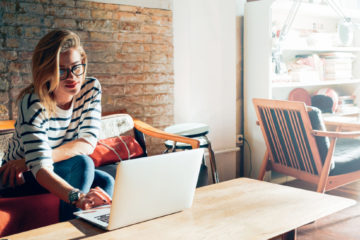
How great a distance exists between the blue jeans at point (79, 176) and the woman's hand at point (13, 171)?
0.50 ft

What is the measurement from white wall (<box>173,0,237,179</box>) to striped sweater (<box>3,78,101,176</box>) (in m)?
1.49

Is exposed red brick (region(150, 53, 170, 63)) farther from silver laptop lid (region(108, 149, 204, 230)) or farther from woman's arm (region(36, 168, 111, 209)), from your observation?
silver laptop lid (region(108, 149, 204, 230))

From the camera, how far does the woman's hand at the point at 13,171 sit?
5.97 ft

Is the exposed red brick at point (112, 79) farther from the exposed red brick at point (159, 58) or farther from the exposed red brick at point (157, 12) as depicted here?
the exposed red brick at point (157, 12)

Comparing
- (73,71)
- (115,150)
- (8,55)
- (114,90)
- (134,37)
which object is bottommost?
(115,150)

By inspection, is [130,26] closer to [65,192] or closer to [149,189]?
[65,192]

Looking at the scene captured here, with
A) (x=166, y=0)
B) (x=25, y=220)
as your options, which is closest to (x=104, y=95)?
(x=166, y=0)

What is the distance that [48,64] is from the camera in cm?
173

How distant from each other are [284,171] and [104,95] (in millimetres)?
1492

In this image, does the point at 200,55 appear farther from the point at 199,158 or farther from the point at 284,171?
the point at 199,158

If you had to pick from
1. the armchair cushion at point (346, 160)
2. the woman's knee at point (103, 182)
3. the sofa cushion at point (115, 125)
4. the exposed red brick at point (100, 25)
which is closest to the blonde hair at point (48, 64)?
the woman's knee at point (103, 182)

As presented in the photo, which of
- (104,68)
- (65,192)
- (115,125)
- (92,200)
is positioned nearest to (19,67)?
(104,68)

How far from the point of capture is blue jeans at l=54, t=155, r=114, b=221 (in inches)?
64.1

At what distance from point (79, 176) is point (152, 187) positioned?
1.76 ft
